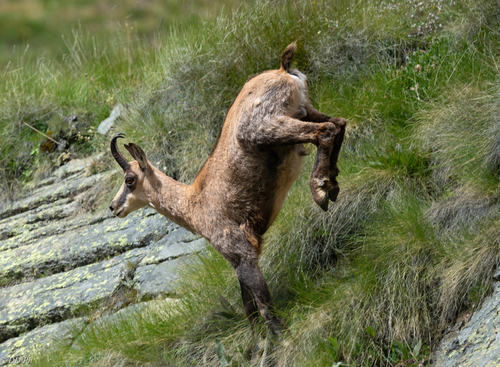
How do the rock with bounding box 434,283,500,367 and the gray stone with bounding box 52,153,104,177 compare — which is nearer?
the rock with bounding box 434,283,500,367

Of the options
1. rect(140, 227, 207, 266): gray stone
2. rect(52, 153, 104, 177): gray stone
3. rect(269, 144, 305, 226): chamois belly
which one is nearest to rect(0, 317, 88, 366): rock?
rect(140, 227, 207, 266): gray stone

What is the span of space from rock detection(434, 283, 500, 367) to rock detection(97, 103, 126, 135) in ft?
20.4

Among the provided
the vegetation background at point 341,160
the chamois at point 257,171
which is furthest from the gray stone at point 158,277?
the chamois at point 257,171

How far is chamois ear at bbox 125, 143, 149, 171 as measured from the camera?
5.23m

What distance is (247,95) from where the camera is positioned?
4.48 metres

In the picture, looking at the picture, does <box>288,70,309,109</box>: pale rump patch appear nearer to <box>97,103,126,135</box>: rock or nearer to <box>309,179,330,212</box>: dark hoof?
<box>309,179,330,212</box>: dark hoof

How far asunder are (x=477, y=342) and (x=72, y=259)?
17.9 feet

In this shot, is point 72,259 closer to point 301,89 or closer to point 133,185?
point 133,185

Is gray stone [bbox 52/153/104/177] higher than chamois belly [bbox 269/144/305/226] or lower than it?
lower

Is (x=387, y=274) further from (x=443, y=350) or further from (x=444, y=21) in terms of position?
(x=444, y=21)

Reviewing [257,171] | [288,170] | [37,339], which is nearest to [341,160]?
[288,170]

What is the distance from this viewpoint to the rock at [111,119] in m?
8.55

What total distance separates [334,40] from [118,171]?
3725 mm

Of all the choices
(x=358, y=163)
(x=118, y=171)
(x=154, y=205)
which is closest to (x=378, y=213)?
(x=358, y=163)
